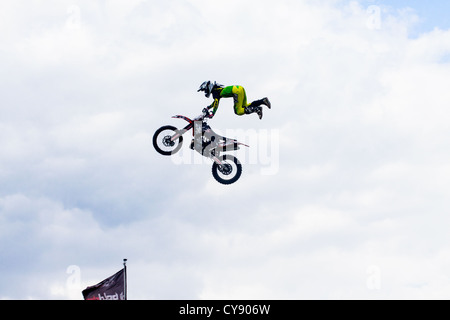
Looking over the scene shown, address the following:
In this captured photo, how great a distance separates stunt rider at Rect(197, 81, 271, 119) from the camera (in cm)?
3941

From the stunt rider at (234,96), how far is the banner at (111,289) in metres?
11.1

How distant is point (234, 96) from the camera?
3947 centimetres

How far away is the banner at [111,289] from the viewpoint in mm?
43625

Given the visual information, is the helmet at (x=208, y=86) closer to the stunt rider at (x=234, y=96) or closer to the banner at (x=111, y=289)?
the stunt rider at (x=234, y=96)

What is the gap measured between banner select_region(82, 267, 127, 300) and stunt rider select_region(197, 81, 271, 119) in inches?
435

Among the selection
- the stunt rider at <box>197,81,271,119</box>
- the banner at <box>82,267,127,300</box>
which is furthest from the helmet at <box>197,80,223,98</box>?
the banner at <box>82,267,127,300</box>

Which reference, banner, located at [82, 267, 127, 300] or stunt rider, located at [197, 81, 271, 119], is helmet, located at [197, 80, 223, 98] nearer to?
stunt rider, located at [197, 81, 271, 119]

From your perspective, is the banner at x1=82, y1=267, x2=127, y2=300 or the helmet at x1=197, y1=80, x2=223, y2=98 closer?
the helmet at x1=197, y1=80, x2=223, y2=98

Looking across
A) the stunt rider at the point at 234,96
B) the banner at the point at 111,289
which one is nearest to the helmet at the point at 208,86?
the stunt rider at the point at 234,96

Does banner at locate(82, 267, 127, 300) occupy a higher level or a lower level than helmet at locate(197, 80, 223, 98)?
lower

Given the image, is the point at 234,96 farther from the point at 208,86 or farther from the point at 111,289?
the point at 111,289

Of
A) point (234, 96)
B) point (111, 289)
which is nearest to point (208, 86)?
point (234, 96)
